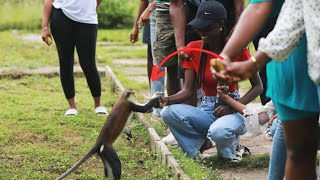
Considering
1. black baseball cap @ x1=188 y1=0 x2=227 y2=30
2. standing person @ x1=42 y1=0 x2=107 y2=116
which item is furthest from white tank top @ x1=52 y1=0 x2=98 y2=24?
black baseball cap @ x1=188 y1=0 x2=227 y2=30

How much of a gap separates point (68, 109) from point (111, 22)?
34.9 feet

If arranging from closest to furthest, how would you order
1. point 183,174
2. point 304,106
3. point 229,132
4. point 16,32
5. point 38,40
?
point 304,106 → point 183,174 → point 229,132 → point 38,40 → point 16,32

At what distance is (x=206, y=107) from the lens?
249 inches

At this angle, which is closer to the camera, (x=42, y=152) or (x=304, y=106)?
(x=304, y=106)

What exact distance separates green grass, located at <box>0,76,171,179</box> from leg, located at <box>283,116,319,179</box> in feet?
6.36

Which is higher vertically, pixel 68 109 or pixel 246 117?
pixel 246 117

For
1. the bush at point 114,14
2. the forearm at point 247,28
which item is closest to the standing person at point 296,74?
the forearm at point 247,28

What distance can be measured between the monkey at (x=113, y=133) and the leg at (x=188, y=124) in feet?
0.60

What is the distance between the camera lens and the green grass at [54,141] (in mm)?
6219

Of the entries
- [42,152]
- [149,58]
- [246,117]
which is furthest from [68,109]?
[246,117]

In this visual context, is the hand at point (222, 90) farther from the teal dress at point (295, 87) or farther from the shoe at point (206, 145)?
the teal dress at point (295, 87)

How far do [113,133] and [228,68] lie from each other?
287 centimetres

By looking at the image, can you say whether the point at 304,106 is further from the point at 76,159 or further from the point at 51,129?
the point at 51,129

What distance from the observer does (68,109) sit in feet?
29.5
